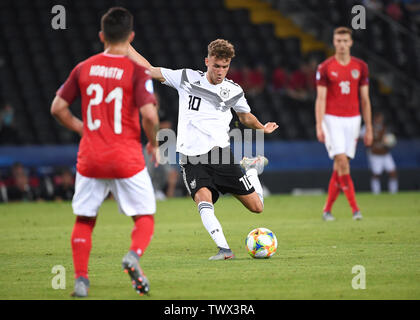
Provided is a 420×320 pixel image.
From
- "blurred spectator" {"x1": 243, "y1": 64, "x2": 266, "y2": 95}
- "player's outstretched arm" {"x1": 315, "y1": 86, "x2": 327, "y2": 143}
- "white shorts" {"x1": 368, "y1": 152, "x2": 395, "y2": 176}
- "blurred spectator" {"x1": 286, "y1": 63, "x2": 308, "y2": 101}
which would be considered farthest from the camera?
"blurred spectator" {"x1": 286, "y1": 63, "x2": 308, "y2": 101}

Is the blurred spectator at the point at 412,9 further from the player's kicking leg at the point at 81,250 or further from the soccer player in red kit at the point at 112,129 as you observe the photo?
the player's kicking leg at the point at 81,250

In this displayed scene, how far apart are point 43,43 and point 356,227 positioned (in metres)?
15.0

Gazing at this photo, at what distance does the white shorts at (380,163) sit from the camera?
69.9 ft

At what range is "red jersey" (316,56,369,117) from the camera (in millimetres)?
13203

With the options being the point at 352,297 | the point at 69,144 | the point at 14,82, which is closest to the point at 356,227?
the point at 352,297

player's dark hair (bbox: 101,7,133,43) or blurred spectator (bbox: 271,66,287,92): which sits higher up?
blurred spectator (bbox: 271,66,287,92)

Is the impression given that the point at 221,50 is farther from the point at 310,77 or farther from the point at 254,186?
the point at 310,77

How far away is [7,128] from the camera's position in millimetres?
20656

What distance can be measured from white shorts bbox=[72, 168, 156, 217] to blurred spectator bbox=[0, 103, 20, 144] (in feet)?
48.6

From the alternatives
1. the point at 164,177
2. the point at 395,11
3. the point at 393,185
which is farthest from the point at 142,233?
the point at 395,11

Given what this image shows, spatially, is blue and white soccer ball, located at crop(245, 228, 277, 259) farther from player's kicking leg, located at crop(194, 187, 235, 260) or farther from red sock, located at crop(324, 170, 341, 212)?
red sock, located at crop(324, 170, 341, 212)

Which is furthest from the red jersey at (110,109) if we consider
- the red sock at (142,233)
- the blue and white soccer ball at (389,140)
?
the blue and white soccer ball at (389,140)

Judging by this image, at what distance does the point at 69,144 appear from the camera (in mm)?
21172

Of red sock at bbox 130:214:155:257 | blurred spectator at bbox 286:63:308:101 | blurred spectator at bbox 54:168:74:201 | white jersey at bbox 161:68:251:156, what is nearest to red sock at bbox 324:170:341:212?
white jersey at bbox 161:68:251:156
